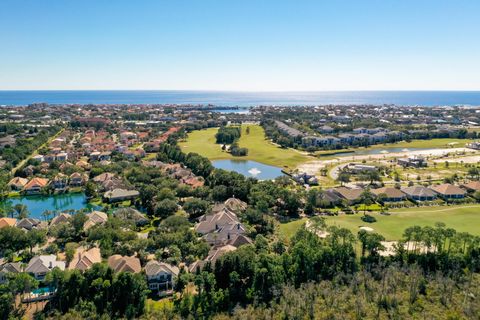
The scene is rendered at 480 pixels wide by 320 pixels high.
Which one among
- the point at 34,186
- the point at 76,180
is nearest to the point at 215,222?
the point at 76,180

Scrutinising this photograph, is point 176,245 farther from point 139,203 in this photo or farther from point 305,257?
point 139,203

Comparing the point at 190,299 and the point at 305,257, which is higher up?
the point at 305,257

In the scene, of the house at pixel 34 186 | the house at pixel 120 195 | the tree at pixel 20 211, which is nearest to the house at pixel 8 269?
the tree at pixel 20 211

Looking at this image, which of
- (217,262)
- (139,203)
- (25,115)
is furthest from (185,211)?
(25,115)

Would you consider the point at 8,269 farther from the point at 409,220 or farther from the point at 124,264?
the point at 409,220

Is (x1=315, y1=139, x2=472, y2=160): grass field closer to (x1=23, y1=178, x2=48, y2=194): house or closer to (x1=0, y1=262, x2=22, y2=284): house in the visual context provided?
(x1=23, y1=178, x2=48, y2=194): house

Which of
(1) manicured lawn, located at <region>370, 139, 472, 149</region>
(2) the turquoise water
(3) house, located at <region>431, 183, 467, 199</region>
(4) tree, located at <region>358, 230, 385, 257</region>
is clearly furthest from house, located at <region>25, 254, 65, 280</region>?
(1) manicured lawn, located at <region>370, 139, 472, 149</region>
